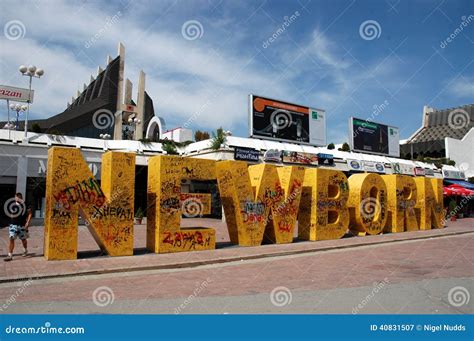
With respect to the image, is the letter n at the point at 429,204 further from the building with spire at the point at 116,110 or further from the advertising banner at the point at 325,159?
the building with spire at the point at 116,110

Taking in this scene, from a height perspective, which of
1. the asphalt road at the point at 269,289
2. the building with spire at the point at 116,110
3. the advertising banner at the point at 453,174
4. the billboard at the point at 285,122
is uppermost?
the building with spire at the point at 116,110

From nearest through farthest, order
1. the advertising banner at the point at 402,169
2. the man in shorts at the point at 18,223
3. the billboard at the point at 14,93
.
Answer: the man in shorts at the point at 18,223 → the billboard at the point at 14,93 → the advertising banner at the point at 402,169

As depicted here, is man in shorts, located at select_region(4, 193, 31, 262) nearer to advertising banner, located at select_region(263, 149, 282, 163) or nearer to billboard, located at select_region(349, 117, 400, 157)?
advertising banner, located at select_region(263, 149, 282, 163)

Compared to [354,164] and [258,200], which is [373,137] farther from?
[258,200]

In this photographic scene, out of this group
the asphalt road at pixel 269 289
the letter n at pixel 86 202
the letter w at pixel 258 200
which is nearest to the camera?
the asphalt road at pixel 269 289

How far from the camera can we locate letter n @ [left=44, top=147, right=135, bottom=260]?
1099cm

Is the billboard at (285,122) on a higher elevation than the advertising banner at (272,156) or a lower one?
higher

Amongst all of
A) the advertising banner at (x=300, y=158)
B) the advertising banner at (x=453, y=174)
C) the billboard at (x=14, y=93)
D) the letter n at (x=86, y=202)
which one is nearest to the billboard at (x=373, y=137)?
the advertising banner at (x=453, y=174)

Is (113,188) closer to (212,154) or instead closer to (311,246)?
(311,246)

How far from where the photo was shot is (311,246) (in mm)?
14805

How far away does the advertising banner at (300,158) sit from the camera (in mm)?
28984

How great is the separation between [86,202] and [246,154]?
53.8ft

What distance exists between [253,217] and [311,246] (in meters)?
2.42

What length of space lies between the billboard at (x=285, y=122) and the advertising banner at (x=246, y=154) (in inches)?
94.5
